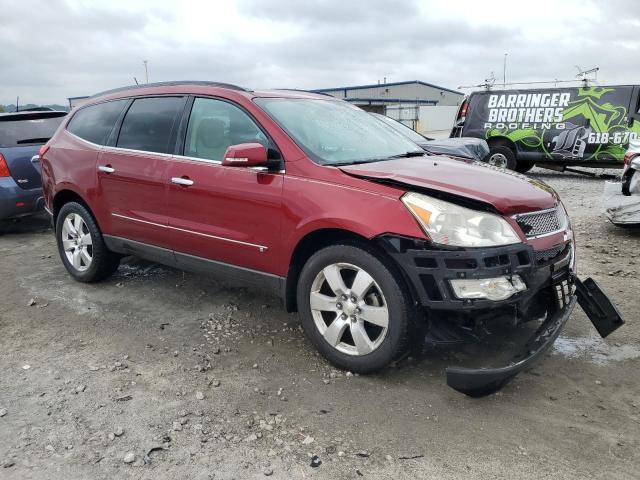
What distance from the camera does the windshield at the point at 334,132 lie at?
362cm

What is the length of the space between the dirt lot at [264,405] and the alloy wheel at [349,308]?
24 cm

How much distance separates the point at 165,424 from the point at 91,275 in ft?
8.55

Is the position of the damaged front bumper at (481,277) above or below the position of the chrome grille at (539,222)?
below

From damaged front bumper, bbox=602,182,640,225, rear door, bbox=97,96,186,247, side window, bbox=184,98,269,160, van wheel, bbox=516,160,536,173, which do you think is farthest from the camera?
van wheel, bbox=516,160,536,173

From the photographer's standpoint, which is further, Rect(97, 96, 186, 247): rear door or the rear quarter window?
the rear quarter window

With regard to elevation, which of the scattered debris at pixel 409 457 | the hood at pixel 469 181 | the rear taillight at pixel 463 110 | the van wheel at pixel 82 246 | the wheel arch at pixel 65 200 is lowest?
the scattered debris at pixel 409 457

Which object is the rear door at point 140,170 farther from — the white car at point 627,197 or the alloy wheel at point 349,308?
the white car at point 627,197

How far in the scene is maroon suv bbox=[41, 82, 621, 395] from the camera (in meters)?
2.90

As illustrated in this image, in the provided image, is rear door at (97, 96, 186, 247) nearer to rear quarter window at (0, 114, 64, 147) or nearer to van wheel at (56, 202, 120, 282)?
van wheel at (56, 202, 120, 282)

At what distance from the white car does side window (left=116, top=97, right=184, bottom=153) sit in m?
5.19

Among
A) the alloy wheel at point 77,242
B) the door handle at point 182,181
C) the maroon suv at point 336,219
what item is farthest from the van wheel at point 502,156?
the door handle at point 182,181

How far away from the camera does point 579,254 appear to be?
589 centimetres

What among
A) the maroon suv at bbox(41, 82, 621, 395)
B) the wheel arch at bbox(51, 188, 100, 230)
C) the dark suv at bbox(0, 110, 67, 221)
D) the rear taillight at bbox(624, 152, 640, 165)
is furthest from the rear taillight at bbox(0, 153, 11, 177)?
the rear taillight at bbox(624, 152, 640, 165)

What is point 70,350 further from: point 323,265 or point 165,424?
point 323,265
